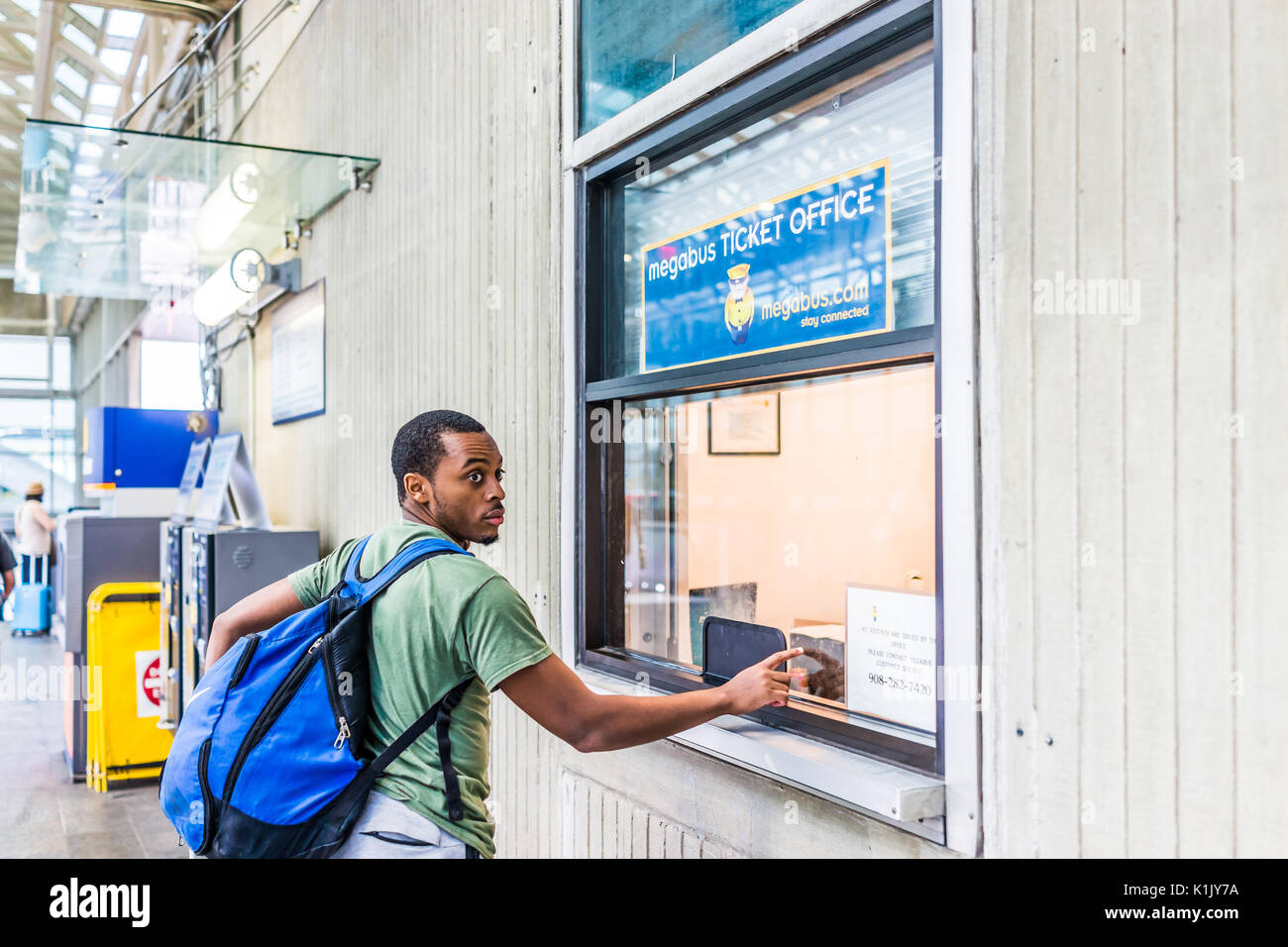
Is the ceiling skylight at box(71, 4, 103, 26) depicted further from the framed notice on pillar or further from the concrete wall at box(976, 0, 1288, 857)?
the concrete wall at box(976, 0, 1288, 857)

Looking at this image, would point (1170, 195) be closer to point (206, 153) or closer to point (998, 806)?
point (998, 806)

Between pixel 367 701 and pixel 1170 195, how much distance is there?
4.39 ft

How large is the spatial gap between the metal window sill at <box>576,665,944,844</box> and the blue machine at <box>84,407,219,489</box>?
15.6 feet

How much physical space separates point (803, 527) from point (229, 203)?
137 inches

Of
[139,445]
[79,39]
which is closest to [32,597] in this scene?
[139,445]

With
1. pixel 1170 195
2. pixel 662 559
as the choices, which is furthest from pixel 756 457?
pixel 1170 195

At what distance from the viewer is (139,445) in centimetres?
579

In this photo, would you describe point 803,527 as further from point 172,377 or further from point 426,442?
point 172,377

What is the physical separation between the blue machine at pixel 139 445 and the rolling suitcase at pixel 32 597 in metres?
4.48

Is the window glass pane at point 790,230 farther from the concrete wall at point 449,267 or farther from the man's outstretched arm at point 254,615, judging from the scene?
the man's outstretched arm at point 254,615

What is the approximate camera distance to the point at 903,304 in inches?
66.7

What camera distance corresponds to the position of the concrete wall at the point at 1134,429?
1132 mm

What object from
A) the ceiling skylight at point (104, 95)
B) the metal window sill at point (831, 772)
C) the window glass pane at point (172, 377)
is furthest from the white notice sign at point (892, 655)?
the window glass pane at point (172, 377)
